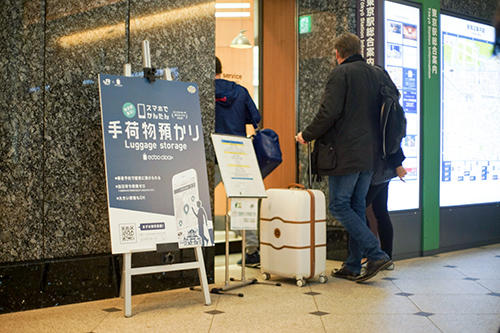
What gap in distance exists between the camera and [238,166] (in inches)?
160

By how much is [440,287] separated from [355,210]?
77cm

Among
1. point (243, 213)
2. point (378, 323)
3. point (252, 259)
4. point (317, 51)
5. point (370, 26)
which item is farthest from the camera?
point (317, 51)

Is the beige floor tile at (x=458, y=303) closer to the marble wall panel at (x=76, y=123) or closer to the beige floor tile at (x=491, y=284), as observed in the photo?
the beige floor tile at (x=491, y=284)

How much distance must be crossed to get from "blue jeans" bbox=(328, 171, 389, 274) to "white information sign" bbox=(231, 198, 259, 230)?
2.00ft

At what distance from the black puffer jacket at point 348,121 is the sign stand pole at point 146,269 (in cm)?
116

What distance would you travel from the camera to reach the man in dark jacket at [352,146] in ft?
13.9

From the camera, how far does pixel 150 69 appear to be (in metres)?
3.63

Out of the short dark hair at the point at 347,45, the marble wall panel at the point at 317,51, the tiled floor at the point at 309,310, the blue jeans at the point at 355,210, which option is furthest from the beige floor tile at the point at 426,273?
the short dark hair at the point at 347,45

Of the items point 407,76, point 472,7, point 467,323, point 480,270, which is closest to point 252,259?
point 480,270

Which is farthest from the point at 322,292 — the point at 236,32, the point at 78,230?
the point at 236,32

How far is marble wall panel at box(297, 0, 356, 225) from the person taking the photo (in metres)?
5.21

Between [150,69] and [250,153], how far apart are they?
96 centimetres

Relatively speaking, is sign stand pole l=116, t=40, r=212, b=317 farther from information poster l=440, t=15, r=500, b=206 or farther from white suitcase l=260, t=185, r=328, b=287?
information poster l=440, t=15, r=500, b=206

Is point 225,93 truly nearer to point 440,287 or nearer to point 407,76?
point 407,76
